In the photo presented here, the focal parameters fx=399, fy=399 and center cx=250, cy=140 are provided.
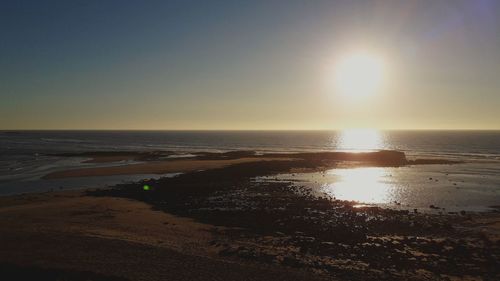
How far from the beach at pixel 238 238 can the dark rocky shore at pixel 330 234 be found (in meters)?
0.05

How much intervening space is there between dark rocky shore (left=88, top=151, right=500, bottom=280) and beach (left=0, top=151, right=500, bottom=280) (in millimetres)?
54

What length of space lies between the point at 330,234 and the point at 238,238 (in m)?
4.98

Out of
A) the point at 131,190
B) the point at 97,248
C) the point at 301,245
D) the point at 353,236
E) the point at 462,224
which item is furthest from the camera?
the point at 131,190

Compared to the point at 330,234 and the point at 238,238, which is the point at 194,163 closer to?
the point at 238,238

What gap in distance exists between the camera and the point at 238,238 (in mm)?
20625

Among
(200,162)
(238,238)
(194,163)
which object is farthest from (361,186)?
(200,162)

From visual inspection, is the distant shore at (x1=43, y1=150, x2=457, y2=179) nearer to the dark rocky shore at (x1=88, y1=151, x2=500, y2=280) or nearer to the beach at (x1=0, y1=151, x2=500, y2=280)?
the dark rocky shore at (x1=88, y1=151, x2=500, y2=280)

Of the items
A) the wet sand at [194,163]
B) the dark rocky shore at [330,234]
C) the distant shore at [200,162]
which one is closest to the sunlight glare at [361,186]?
the dark rocky shore at [330,234]

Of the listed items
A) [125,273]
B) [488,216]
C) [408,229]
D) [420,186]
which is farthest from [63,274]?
[420,186]

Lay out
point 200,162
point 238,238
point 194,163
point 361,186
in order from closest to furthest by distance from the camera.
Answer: point 238,238 → point 361,186 → point 194,163 → point 200,162

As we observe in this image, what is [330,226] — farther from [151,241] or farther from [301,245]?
[151,241]

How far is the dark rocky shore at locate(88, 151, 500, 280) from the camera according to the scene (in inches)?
643

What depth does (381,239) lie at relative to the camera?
2047 centimetres

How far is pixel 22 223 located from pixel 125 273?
11596mm
